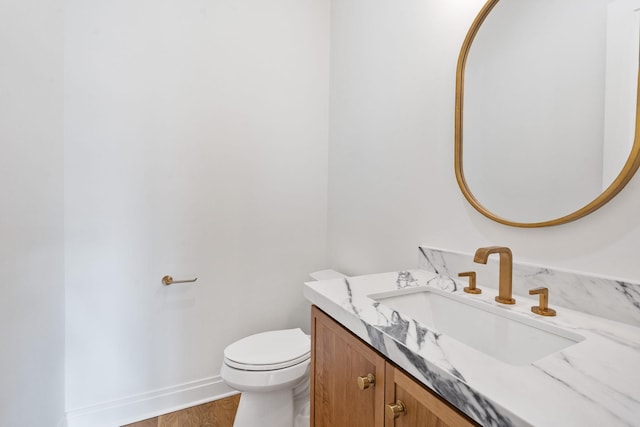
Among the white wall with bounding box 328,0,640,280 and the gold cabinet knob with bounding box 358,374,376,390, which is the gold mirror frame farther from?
the gold cabinet knob with bounding box 358,374,376,390

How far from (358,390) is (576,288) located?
645 mm

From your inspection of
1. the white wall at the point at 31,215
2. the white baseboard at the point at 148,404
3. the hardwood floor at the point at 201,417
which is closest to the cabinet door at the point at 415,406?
the white wall at the point at 31,215

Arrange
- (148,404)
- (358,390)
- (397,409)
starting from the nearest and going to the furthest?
(397,409) → (358,390) → (148,404)

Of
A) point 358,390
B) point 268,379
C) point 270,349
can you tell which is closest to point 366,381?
point 358,390

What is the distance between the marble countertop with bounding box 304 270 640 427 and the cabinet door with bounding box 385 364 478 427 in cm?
3

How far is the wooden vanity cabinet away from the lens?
0.58 m

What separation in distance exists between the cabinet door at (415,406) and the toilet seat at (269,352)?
78 centimetres

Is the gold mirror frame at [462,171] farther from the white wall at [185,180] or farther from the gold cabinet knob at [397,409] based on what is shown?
the white wall at [185,180]

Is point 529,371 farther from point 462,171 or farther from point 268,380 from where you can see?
point 268,380

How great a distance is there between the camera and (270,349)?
1.48 metres

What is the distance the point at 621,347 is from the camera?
61 centimetres

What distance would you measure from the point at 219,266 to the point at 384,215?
3.29ft

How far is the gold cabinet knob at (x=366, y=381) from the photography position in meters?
0.73

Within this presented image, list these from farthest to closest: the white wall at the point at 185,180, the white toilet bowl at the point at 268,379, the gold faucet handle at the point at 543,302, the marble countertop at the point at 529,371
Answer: the white wall at the point at 185,180
the white toilet bowl at the point at 268,379
the gold faucet handle at the point at 543,302
the marble countertop at the point at 529,371
